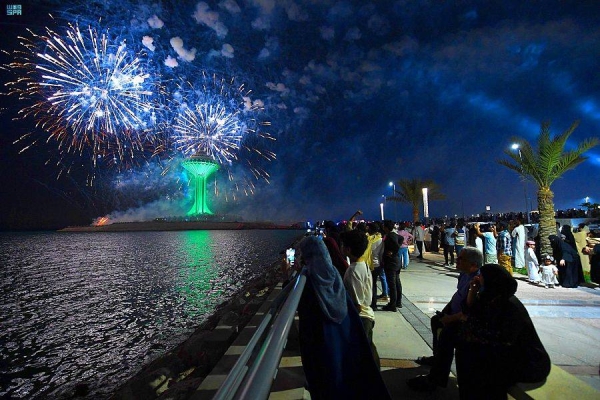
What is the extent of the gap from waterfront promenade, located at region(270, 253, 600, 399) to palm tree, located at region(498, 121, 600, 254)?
551 centimetres

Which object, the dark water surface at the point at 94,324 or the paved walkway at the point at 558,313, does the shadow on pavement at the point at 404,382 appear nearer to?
the paved walkway at the point at 558,313

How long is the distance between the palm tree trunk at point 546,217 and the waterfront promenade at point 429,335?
4066 millimetres

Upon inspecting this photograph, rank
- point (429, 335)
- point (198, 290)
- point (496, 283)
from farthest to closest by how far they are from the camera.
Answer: point (198, 290), point (429, 335), point (496, 283)

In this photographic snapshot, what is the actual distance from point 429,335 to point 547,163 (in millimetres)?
12544

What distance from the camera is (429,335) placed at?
536 centimetres

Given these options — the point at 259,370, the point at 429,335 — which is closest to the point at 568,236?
the point at 429,335

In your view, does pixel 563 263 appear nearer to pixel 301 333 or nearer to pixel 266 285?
pixel 301 333

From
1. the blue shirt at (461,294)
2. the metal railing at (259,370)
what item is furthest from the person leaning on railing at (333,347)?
the blue shirt at (461,294)

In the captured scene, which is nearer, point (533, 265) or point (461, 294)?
point (461, 294)

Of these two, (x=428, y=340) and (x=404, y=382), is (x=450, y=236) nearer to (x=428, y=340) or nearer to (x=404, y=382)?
(x=428, y=340)

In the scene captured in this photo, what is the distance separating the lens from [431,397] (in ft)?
11.7

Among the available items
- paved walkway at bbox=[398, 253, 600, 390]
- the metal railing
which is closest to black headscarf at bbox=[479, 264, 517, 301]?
the metal railing

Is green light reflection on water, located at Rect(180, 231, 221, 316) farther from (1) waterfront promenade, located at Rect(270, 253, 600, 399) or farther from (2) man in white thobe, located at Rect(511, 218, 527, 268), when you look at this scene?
(2) man in white thobe, located at Rect(511, 218, 527, 268)

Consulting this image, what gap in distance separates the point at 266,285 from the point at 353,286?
1219cm
